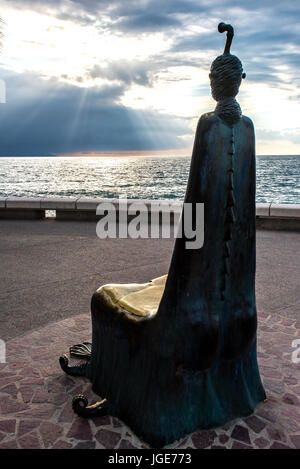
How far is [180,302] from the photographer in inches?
96.7

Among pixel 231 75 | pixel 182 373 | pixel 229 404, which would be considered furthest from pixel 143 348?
pixel 231 75

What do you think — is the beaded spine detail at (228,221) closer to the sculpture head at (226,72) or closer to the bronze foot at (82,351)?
the sculpture head at (226,72)

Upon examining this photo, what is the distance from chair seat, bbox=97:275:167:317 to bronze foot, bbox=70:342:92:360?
789mm

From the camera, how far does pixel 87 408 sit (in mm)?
2779

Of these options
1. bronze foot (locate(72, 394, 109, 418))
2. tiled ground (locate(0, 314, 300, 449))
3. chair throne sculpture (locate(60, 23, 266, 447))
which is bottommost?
tiled ground (locate(0, 314, 300, 449))

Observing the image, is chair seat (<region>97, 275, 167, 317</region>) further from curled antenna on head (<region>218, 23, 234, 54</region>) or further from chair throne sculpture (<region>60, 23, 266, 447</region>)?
curled antenna on head (<region>218, 23, 234, 54</region>)

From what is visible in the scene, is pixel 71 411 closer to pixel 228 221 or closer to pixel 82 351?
pixel 82 351

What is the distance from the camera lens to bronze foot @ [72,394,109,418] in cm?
277

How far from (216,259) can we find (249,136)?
0.74 m

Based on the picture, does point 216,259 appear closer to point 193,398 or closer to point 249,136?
point 249,136

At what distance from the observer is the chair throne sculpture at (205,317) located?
93.8 inches

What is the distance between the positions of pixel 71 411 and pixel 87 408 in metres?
0.19

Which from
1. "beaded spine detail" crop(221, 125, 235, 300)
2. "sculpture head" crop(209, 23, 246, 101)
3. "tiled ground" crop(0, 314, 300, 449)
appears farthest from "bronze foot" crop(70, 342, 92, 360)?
"sculpture head" crop(209, 23, 246, 101)

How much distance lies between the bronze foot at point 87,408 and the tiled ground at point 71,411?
0.16 feet
